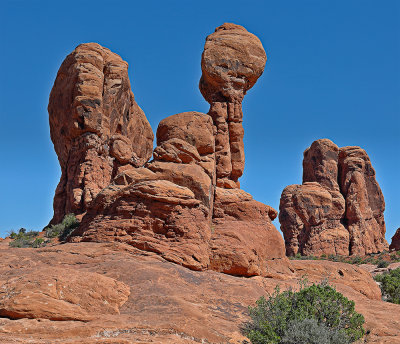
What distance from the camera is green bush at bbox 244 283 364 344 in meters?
11.2

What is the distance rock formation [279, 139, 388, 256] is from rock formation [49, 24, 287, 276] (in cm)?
2893

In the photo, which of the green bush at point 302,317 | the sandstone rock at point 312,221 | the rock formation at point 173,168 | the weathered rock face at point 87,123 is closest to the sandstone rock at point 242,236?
the rock formation at point 173,168

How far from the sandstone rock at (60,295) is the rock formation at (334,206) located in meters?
47.9

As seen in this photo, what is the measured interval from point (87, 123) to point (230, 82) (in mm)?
11774

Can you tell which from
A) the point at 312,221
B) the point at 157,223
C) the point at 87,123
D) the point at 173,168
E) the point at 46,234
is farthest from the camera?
the point at 312,221

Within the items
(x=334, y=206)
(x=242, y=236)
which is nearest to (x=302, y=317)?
(x=242, y=236)

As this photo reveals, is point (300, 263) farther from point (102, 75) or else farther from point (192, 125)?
point (102, 75)

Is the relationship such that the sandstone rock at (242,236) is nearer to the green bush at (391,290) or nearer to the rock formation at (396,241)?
the green bush at (391,290)

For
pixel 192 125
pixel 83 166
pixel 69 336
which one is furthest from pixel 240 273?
pixel 83 166

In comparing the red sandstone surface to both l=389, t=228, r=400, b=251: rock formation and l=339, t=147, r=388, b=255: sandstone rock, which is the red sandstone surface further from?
l=389, t=228, r=400, b=251: rock formation

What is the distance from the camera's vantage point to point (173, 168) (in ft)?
60.8

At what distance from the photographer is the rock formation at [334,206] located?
57719 millimetres

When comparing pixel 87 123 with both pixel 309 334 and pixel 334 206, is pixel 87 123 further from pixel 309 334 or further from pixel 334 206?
pixel 334 206

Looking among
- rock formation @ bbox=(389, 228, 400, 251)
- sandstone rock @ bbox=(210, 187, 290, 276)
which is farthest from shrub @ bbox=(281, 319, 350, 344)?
rock formation @ bbox=(389, 228, 400, 251)
